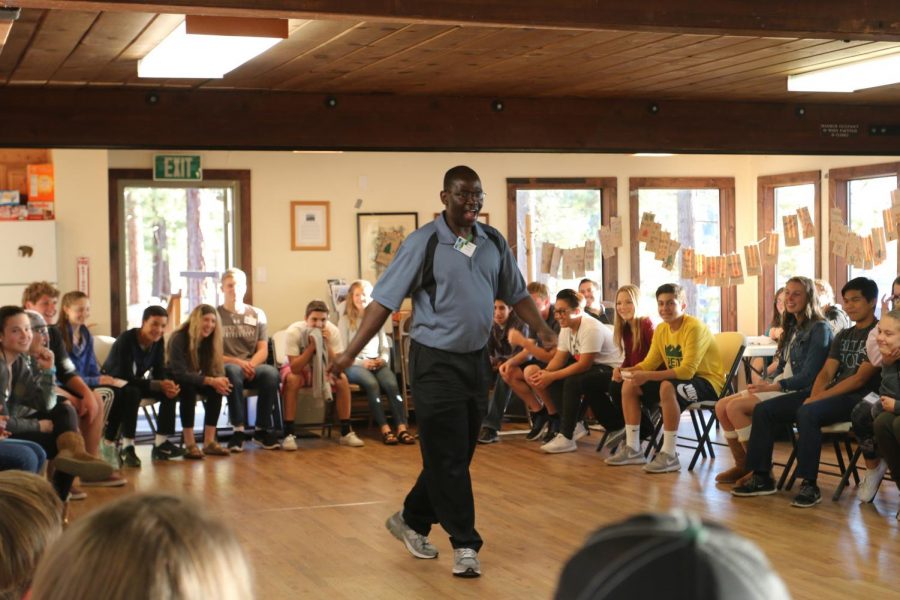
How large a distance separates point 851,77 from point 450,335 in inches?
120

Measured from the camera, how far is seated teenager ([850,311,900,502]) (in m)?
5.75

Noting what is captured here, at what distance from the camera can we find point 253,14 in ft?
12.0

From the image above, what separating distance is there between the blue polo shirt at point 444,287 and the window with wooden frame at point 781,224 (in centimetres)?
667

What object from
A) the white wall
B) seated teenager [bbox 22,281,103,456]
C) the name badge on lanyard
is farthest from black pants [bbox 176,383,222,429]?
the name badge on lanyard

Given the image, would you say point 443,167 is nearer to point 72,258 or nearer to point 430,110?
point 72,258

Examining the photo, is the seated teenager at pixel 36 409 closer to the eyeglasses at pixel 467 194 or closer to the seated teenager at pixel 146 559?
the eyeglasses at pixel 467 194

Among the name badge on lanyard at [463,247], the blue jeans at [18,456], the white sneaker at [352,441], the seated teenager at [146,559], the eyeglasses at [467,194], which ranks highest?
the eyeglasses at [467,194]

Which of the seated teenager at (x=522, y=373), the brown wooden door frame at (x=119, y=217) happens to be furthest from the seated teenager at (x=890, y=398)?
the brown wooden door frame at (x=119, y=217)

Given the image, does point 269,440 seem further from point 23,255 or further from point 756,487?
point 756,487

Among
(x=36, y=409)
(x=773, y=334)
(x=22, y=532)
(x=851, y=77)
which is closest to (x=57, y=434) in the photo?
(x=36, y=409)

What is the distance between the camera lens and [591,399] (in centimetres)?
827

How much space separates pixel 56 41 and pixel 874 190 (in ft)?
24.1

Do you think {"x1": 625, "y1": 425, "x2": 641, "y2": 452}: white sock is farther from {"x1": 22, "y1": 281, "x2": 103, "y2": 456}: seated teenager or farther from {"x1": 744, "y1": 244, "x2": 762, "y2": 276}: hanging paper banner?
{"x1": 744, "y1": 244, "x2": 762, "y2": 276}: hanging paper banner

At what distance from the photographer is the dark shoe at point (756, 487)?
6.37 metres
